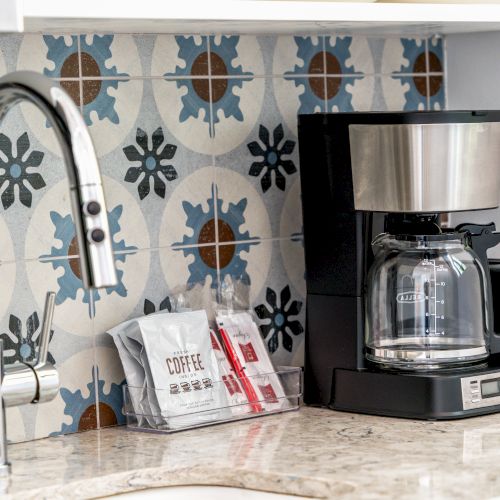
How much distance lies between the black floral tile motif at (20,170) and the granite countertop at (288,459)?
336 mm

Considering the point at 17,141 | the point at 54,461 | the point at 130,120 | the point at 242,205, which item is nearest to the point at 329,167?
the point at 242,205

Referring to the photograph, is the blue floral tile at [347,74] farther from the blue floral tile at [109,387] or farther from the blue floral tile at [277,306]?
the blue floral tile at [109,387]

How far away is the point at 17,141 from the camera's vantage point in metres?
1.63

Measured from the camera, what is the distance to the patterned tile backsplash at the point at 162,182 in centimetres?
164

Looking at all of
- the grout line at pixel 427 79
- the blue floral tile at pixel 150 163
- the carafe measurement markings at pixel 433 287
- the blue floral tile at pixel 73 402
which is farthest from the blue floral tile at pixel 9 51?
the grout line at pixel 427 79

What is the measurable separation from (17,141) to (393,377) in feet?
1.99

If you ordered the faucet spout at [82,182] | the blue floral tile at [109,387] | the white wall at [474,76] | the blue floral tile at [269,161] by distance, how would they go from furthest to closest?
the white wall at [474,76] → the blue floral tile at [269,161] → the blue floral tile at [109,387] → the faucet spout at [82,182]

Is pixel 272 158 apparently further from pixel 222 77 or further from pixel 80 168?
pixel 80 168

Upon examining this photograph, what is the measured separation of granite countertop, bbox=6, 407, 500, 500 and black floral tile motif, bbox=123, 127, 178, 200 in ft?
1.16

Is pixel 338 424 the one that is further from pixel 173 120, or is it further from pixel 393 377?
pixel 173 120

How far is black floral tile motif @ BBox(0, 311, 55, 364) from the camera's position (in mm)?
1628

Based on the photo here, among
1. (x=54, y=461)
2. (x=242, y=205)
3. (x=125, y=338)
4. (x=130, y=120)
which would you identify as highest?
(x=130, y=120)

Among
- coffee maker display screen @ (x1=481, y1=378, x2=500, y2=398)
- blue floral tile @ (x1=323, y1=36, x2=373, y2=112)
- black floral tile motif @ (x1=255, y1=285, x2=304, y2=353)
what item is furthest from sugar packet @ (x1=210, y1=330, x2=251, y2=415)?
blue floral tile @ (x1=323, y1=36, x2=373, y2=112)

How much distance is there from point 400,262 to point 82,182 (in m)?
0.67
